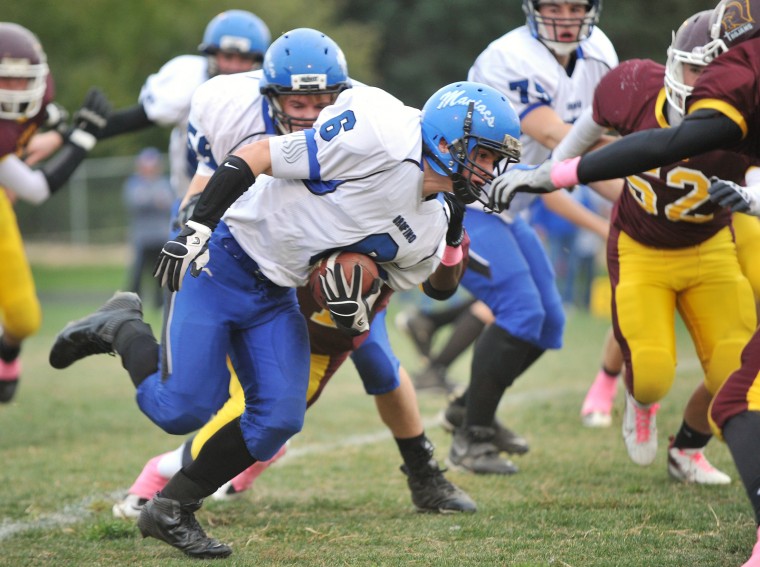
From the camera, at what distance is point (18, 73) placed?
5.81 metres

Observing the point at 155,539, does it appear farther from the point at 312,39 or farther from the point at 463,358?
the point at 463,358

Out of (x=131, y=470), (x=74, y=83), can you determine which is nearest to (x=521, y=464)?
(x=131, y=470)

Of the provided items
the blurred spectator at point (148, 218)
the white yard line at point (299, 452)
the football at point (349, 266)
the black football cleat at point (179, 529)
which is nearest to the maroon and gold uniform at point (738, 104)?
the football at point (349, 266)

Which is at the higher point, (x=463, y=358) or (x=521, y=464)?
(x=521, y=464)

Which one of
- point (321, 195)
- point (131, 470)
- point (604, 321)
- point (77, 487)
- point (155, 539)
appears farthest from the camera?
point (604, 321)

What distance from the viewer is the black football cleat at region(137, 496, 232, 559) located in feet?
12.0

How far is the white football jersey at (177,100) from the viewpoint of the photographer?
18.6ft

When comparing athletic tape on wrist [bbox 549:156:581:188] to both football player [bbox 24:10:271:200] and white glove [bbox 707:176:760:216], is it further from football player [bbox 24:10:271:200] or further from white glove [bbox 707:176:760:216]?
football player [bbox 24:10:271:200]

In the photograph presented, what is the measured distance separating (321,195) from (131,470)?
2.17m

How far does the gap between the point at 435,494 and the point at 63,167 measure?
Result: 9.00 ft

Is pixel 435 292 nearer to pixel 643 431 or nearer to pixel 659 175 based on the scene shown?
pixel 659 175

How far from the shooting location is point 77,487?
4.82 metres

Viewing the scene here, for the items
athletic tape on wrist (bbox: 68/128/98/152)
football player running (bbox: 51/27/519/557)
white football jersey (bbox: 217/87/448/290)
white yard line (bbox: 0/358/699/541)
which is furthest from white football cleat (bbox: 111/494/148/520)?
athletic tape on wrist (bbox: 68/128/98/152)

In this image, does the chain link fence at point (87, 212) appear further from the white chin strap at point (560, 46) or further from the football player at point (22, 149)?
the white chin strap at point (560, 46)
